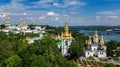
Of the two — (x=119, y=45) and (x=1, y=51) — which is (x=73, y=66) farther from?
(x=119, y=45)

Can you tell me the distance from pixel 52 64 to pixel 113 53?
58.3ft

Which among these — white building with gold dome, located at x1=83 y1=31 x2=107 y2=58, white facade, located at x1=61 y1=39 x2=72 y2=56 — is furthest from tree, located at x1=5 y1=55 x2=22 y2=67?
white building with gold dome, located at x1=83 y1=31 x2=107 y2=58

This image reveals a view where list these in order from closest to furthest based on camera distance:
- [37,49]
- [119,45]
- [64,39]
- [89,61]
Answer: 1. [37,49]
2. [89,61]
3. [64,39]
4. [119,45]

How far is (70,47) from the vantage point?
40.3m

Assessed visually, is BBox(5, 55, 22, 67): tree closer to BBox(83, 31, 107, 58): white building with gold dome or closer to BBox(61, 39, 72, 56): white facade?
BBox(61, 39, 72, 56): white facade

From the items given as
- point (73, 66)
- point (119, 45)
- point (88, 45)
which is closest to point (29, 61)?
point (73, 66)

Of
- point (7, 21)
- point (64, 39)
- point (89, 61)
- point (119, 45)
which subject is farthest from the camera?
point (7, 21)

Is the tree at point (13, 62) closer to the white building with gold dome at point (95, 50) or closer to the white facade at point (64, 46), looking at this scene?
the white facade at point (64, 46)

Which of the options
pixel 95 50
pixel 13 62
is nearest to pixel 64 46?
pixel 95 50

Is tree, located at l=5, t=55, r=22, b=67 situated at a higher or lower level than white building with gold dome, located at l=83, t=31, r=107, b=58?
higher

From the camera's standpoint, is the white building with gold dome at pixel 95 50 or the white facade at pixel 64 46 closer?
the white facade at pixel 64 46

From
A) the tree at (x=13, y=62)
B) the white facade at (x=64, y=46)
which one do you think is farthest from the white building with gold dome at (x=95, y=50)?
the tree at (x=13, y=62)

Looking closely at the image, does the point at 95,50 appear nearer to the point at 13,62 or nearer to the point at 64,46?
the point at 64,46

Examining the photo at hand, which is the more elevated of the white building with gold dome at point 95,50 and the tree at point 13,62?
the tree at point 13,62
